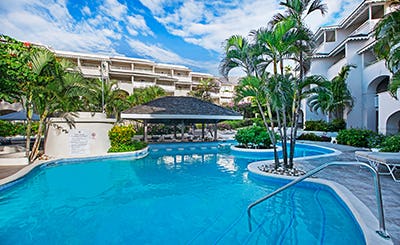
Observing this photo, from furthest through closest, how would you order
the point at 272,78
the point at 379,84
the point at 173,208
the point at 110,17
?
the point at 110,17 → the point at 379,84 → the point at 272,78 → the point at 173,208

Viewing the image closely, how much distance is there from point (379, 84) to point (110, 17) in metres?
25.1

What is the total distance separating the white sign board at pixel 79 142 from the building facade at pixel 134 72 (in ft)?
70.9

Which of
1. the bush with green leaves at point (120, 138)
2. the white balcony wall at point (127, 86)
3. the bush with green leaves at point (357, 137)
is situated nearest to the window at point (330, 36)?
the bush with green leaves at point (357, 137)

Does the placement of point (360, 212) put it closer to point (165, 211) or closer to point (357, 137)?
point (165, 211)

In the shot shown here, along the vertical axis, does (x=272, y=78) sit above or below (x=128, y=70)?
below

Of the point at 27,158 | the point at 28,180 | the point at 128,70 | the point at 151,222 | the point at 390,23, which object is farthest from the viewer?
the point at 128,70

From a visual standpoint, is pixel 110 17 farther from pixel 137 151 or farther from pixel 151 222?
pixel 151 222

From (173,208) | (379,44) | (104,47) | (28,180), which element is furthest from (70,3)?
(104,47)

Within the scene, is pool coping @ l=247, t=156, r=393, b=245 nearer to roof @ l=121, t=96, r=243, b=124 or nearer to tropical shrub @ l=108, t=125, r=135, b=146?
tropical shrub @ l=108, t=125, r=135, b=146

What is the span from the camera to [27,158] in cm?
1074

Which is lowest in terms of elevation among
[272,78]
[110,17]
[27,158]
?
[27,158]

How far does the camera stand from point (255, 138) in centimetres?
1526

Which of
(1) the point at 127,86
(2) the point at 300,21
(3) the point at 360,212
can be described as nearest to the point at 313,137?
(2) the point at 300,21

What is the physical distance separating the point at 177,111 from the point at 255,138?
7472 millimetres
